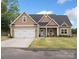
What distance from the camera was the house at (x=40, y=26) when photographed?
13.9ft

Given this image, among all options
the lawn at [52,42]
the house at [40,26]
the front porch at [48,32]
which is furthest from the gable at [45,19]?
the lawn at [52,42]

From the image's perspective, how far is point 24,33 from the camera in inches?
177

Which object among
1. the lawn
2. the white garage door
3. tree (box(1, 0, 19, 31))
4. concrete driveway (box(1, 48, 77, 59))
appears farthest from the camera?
the white garage door

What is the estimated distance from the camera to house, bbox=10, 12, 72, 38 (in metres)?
4.23

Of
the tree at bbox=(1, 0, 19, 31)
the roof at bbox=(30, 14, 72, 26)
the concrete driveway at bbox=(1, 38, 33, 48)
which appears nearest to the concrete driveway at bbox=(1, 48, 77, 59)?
the concrete driveway at bbox=(1, 38, 33, 48)

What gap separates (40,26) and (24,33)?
37cm

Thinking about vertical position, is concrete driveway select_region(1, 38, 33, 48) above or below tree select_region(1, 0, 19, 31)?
below

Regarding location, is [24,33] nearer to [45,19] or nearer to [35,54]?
[45,19]

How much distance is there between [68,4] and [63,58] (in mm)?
994

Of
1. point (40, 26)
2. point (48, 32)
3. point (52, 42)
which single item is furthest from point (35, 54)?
point (40, 26)

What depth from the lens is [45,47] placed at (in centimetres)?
417

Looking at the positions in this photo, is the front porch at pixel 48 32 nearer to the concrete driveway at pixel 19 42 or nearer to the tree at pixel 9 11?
the concrete driveway at pixel 19 42

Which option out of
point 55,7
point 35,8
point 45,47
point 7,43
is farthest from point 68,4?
point 7,43

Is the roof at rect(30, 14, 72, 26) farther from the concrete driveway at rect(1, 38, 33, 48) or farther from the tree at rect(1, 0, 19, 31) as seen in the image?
the concrete driveway at rect(1, 38, 33, 48)
